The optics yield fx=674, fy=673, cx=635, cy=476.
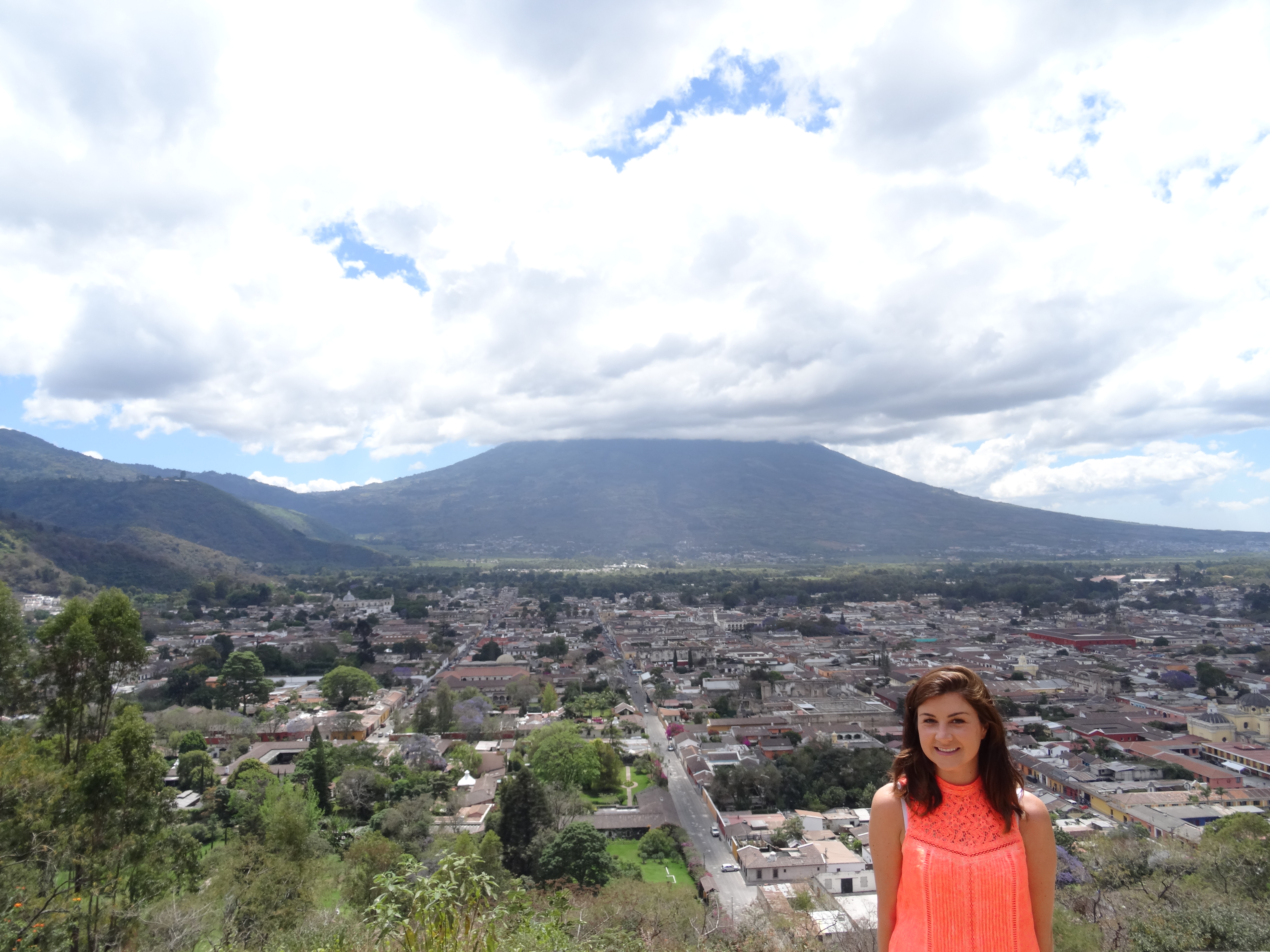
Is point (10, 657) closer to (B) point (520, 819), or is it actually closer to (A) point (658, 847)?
(B) point (520, 819)

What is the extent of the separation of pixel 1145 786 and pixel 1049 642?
69.4 ft

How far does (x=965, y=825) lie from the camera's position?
1.28m

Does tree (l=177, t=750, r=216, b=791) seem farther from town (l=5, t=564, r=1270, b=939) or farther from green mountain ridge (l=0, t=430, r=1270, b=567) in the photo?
green mountain ridge (l=0, t=430, r=1270, b=567)

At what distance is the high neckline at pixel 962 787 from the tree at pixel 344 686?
953 inches

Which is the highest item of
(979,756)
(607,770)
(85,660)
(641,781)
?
(979,756)

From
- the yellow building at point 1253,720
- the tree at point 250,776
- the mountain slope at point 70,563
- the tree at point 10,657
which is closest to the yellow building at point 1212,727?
the yellow building at point 1253,720

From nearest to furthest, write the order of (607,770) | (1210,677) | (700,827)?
(700,827) < (607,770) < (1210,677)

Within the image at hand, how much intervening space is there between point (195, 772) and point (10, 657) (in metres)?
10.6

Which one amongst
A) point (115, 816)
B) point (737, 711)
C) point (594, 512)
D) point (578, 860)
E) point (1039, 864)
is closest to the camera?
point (1039, 864)

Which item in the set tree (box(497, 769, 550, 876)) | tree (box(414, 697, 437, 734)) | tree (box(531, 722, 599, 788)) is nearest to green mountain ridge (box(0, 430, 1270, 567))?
tree (box(414, 697, 437, 734))

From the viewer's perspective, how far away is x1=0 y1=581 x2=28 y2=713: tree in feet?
17.8

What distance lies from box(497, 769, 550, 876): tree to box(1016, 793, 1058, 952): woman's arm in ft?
35.0

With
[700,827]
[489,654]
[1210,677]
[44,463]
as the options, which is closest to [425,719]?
[700,827]

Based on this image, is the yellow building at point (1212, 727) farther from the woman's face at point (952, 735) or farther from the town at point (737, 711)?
the woman's face at point (952, 735)
